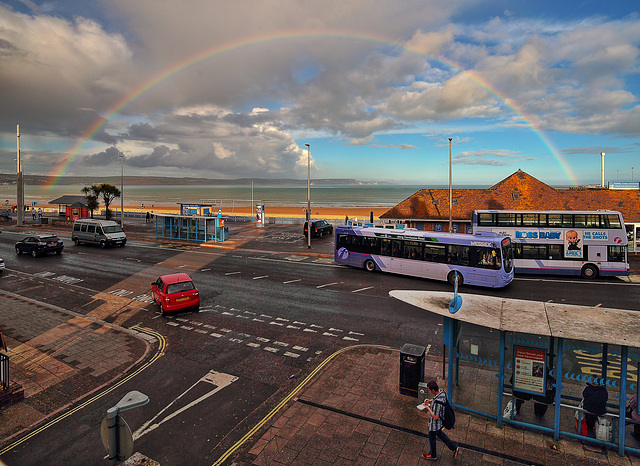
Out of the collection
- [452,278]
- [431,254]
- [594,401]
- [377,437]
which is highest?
[431,254]

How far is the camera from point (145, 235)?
44531mm

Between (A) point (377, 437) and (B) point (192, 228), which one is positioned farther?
(B) point (192, 228)

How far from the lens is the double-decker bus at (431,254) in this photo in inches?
795

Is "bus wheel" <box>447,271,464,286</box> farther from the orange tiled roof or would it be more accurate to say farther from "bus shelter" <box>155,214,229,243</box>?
"bus shelter" <box>155,214,229,243</box>

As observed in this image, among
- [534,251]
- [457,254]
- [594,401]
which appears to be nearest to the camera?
[594,401]

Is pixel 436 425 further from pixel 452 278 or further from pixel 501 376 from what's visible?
pixel 452 278

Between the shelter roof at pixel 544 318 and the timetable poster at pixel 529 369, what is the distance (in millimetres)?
786

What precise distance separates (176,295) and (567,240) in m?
22.8

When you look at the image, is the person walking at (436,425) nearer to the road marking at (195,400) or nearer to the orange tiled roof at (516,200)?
the road marking at (195,400)

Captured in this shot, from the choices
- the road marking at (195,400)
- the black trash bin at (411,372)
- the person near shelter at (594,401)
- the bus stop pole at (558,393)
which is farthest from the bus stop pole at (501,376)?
the road marking at (195,400)

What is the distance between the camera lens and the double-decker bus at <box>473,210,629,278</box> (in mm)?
22688

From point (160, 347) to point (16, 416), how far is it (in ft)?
14.6

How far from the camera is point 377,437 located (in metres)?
8.05

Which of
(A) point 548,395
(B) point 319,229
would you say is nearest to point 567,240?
(A) point 548,395
